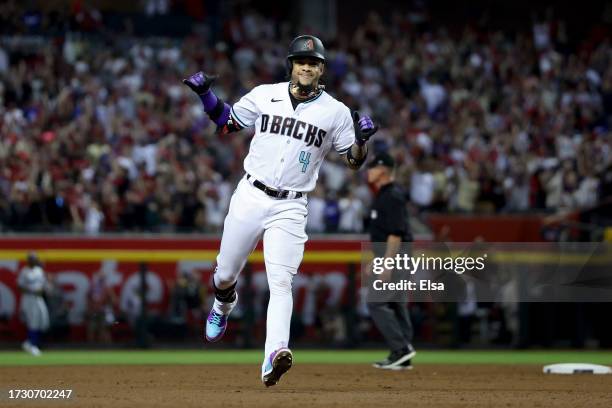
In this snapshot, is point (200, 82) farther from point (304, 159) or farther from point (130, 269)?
point (130, 269)

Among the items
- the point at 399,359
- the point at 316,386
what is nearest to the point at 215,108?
the point at 316,386

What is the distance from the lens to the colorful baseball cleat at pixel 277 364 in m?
8.80

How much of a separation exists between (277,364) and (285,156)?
157 centimetres

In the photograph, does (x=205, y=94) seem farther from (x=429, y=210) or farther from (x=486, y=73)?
(x=486, y=73)

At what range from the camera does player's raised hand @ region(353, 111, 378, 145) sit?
9039 mm

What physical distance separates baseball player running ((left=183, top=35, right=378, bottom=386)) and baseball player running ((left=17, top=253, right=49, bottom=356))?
8.34 m

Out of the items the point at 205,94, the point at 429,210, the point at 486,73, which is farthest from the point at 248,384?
the point at 486,73

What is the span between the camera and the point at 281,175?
9219 mm

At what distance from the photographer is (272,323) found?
9.05 m

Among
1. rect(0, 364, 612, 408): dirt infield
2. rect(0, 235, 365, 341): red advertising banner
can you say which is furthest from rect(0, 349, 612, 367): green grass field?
rect(0, 364, 612, 408): dirt infield

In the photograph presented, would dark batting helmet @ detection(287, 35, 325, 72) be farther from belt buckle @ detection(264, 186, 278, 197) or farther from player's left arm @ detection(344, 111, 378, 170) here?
belt buckle @ detection(264, 186, 278, 197)

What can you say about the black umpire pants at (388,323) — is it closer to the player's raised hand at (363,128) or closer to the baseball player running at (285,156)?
the baseball player running at (285,156)

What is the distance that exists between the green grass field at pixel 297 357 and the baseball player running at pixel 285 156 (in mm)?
5891

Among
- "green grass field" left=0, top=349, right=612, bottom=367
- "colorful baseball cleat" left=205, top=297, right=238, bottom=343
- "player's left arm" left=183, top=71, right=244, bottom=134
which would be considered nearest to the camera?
"player's left arm" left=183, top=71, right=244, bottom=134
